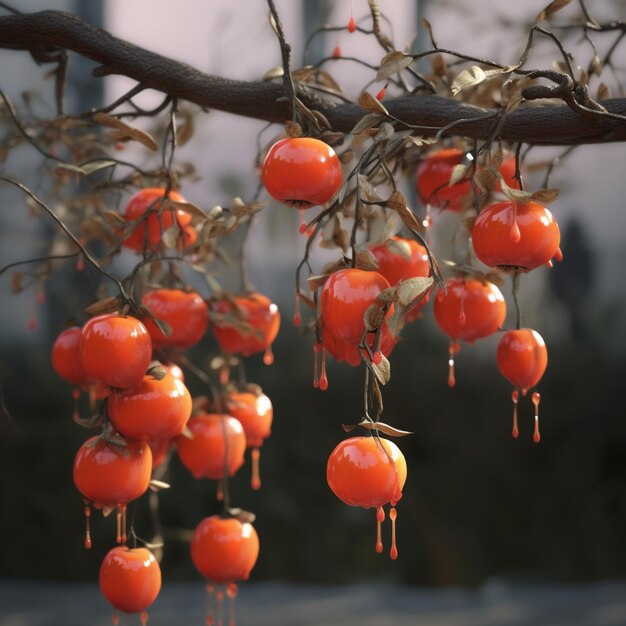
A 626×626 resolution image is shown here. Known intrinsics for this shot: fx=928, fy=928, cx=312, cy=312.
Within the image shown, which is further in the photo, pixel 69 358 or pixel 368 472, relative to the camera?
pixel 69 358

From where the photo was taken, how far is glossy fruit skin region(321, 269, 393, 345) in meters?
0.65

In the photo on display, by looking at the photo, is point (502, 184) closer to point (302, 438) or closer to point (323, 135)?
point (323, 135)

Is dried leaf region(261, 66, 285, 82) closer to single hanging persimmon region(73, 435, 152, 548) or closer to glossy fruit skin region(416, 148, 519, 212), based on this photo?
glossy fruit skin region(416, 148, 519, 212)

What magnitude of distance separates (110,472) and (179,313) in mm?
189

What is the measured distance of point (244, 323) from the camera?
3.03 feet

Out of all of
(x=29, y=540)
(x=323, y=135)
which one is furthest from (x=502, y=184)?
(x=29, y=540)

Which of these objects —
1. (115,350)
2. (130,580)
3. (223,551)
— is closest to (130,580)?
(130,580)

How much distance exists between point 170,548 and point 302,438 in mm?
514

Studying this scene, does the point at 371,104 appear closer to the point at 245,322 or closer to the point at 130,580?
the point at 245,322

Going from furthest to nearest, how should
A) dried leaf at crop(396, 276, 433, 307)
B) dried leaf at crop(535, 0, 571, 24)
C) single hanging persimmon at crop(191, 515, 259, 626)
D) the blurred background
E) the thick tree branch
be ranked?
the blurred background, single hanging persimmon at crop(191, 515, 259, 626), the thick tree branch, dried leaf at crop(535, 0, 571, 24), dried leaf at crop(396, 276, 433, 307)

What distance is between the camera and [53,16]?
85cm

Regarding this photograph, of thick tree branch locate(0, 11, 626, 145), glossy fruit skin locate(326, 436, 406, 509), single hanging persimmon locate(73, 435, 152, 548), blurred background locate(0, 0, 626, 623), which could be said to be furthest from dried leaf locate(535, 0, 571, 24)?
blurred background locate(0, 0, 626, 623)

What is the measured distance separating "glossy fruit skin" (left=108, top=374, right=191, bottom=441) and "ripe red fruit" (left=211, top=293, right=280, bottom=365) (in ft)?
0.47

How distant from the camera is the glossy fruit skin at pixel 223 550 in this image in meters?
0.93
